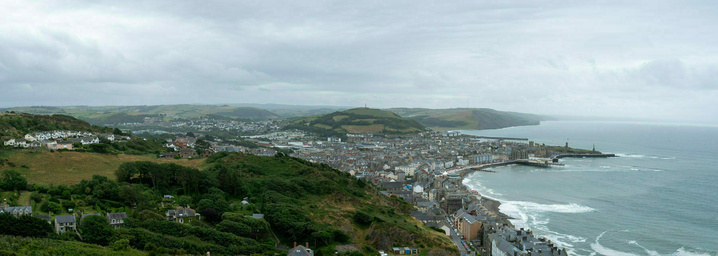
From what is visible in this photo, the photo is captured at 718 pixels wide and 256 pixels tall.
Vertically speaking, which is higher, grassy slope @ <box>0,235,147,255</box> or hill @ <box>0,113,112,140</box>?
hill @ <box>0,113,112,140</box>

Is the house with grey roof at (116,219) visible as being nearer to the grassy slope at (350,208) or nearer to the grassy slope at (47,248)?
the grassy slope at (47,248)

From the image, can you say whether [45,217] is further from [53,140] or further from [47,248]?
[53,140]

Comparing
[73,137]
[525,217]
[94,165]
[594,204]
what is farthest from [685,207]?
[73,137]

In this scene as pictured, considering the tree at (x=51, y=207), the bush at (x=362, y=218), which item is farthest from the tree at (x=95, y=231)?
the bush at (x=362, y=218)

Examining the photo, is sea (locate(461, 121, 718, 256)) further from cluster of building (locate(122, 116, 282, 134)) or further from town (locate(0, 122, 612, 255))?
cluster of building (locate(122, 116, 282, 134))

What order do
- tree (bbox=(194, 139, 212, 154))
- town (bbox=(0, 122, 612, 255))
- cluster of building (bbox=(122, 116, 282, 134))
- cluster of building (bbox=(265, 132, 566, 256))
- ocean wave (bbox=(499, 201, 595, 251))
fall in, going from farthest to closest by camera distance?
cluster of building (bbox=(122, 116, 282, 134)) → tree (bbox=(194, 139, 212, 154)) → ocean wave (bbox=(499, 201, 595, 251)) → cluster of building (bbox=(265, 132, 566, 256)) → town (bbox=(0, 122, 612, 255))

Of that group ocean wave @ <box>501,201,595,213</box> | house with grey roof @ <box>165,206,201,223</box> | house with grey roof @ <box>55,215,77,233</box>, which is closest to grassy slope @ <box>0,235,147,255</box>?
house with grey roof @ <box>55,215,77,233</box>
